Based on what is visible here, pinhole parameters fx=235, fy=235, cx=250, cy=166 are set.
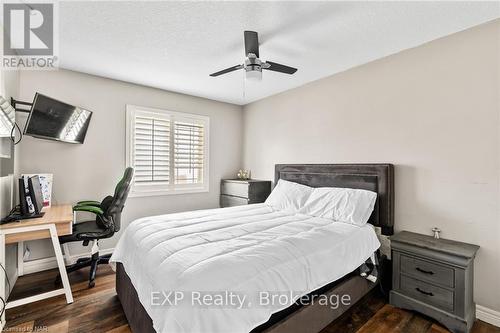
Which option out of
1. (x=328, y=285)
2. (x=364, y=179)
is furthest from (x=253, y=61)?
(x=328, y=285)

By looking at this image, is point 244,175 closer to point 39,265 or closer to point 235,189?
point 235,189

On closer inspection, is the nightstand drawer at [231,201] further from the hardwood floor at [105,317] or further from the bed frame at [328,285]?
the hardwood floor at [105,317]

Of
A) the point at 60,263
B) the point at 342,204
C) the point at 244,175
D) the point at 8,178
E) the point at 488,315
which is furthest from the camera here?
the point at 244,175

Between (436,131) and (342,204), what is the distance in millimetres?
1147

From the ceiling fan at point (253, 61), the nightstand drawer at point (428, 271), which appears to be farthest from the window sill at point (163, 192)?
the nightstand drawer at point (428, 271)

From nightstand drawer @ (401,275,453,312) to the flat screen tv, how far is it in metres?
3.91

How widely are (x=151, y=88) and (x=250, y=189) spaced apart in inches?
89.6

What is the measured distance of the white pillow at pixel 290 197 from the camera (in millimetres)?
3000

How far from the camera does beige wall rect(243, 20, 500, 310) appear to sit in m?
2.01

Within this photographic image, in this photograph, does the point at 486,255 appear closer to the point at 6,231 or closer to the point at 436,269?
the point at 436,269

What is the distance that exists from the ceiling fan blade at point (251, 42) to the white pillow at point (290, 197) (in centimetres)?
179

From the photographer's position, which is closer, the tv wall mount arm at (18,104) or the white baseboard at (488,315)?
the white baseboard at (488,315)

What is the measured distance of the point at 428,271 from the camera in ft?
6.73

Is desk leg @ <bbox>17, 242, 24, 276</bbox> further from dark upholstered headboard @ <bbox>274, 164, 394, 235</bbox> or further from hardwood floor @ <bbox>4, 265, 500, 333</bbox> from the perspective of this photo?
dark upholstered headboard @ <bbox>274, 164, 394, 235</bbox>
